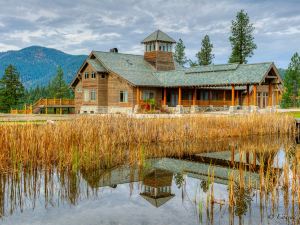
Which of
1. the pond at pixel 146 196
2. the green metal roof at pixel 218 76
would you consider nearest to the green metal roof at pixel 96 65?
the green metal roof at pixel 218 76

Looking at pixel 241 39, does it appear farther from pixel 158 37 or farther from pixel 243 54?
pixel 158 37

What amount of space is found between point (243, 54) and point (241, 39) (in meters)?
2.66

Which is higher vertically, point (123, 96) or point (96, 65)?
point (96, 65)

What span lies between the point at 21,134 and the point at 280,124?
18.9 m

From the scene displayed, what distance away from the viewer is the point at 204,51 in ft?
244

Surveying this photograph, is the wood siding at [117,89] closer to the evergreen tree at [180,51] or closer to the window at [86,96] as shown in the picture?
the window at [86,96]

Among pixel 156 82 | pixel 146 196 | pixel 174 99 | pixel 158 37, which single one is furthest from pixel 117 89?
pixel 146 196

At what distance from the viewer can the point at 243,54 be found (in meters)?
66.3

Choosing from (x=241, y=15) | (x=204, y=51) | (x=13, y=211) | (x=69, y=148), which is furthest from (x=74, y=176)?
(x=204, y=51)

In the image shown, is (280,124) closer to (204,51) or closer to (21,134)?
(21,134)

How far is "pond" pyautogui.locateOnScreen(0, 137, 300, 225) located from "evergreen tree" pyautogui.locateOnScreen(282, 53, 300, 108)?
64.0 metres

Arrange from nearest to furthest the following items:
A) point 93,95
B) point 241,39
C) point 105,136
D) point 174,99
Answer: point 105,136, point 93,95, point 174,99, point 241,39

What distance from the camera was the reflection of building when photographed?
9.86 metres

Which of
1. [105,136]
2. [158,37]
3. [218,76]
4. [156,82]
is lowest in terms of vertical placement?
[105,136]
